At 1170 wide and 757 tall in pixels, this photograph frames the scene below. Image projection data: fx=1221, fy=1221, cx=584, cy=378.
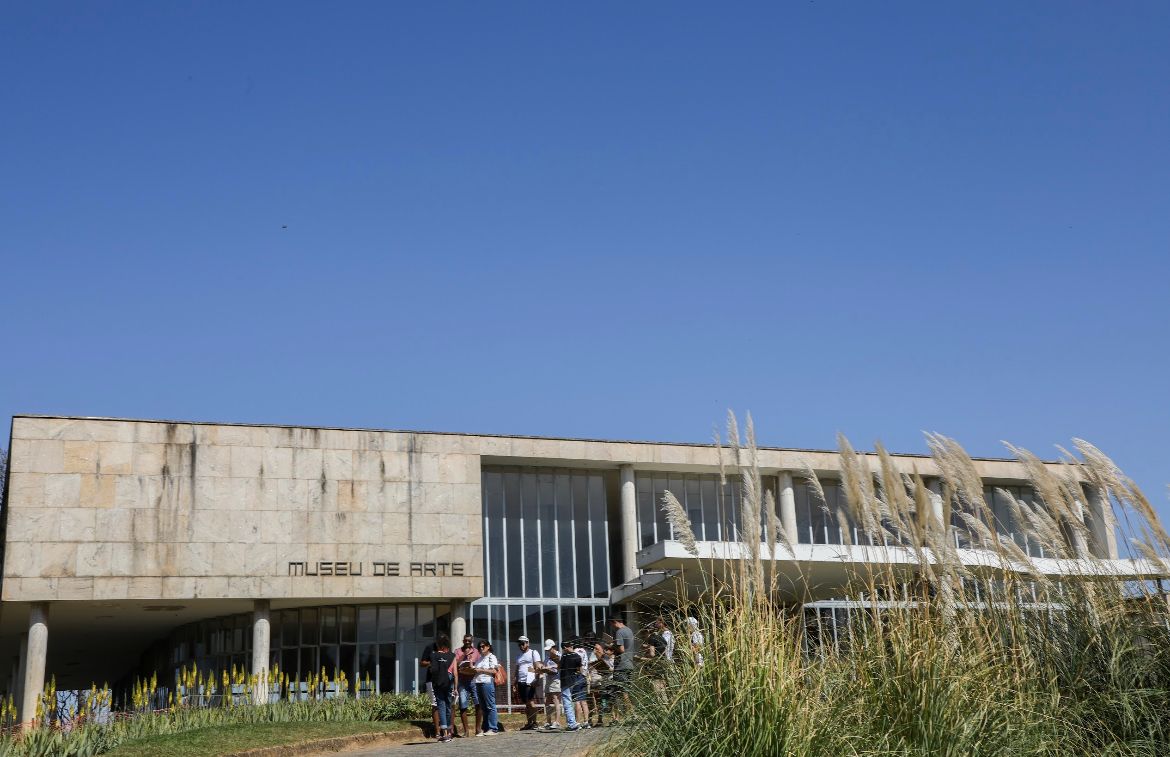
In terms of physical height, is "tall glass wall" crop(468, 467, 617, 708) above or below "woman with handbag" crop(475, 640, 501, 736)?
above

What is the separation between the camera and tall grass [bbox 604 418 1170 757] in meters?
7.06

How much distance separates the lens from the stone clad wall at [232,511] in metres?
25.3

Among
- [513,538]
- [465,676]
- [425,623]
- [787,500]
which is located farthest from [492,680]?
[787,500]

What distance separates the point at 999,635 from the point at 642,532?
23.0 m

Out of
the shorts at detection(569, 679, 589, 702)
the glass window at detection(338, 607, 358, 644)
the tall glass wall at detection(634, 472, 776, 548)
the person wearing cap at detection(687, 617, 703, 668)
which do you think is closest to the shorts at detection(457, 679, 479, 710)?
the shorts at detection(569, 679, 589, 702)

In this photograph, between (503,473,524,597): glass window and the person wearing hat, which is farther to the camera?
(503,473,524,597): glass window

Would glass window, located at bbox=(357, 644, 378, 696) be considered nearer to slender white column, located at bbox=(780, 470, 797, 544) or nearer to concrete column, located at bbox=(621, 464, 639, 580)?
concrete column, located at bbox=(621, 464, 639, 580)

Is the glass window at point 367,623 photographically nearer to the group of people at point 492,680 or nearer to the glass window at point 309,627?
the glass window at point 309,627

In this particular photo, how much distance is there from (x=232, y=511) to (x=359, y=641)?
4.73 meters

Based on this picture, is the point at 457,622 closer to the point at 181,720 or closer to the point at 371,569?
the point at 371,569

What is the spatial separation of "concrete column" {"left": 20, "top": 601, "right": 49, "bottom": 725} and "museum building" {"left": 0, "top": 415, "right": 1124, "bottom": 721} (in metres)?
0.04

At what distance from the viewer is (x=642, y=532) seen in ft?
103

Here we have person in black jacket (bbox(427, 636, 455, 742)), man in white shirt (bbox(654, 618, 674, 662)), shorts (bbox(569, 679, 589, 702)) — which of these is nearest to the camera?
man in white shirt (bbox(654, 618, 674, 662))

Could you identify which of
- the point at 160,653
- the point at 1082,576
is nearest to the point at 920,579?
the point at 1082,576
